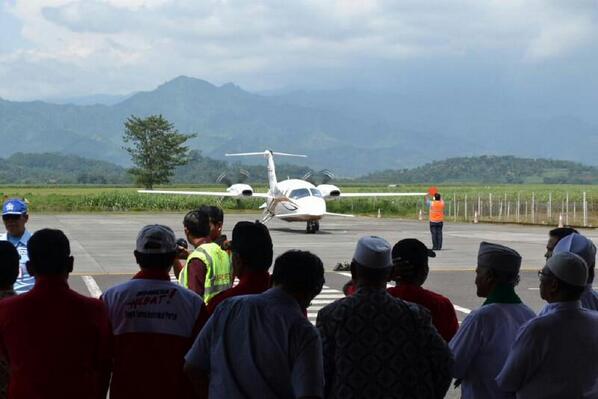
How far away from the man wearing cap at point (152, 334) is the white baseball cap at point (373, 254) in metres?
0.93

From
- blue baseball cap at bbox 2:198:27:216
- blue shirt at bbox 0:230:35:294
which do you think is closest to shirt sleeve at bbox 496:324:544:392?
blue shirt at bbox 0:230:35:294

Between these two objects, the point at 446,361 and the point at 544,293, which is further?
the point at 544,293

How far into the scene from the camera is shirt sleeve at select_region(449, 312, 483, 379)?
5.09 m

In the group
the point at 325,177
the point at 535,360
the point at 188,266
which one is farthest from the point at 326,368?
the point at 325,177

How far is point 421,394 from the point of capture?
462 cm

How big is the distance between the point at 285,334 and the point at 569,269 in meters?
1.57

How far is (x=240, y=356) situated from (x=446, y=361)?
39.0 inches

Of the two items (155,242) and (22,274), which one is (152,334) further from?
(22,274)

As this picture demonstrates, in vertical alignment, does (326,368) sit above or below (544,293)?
below

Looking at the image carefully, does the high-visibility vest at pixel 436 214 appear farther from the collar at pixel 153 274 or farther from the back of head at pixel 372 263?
the back of head at pixel 372 263

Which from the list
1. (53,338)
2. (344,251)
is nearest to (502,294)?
(53,338)

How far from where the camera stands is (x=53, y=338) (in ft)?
15.8

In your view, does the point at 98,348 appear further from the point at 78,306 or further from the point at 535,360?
the point at 535,360

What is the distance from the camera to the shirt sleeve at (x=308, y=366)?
4348 mm
